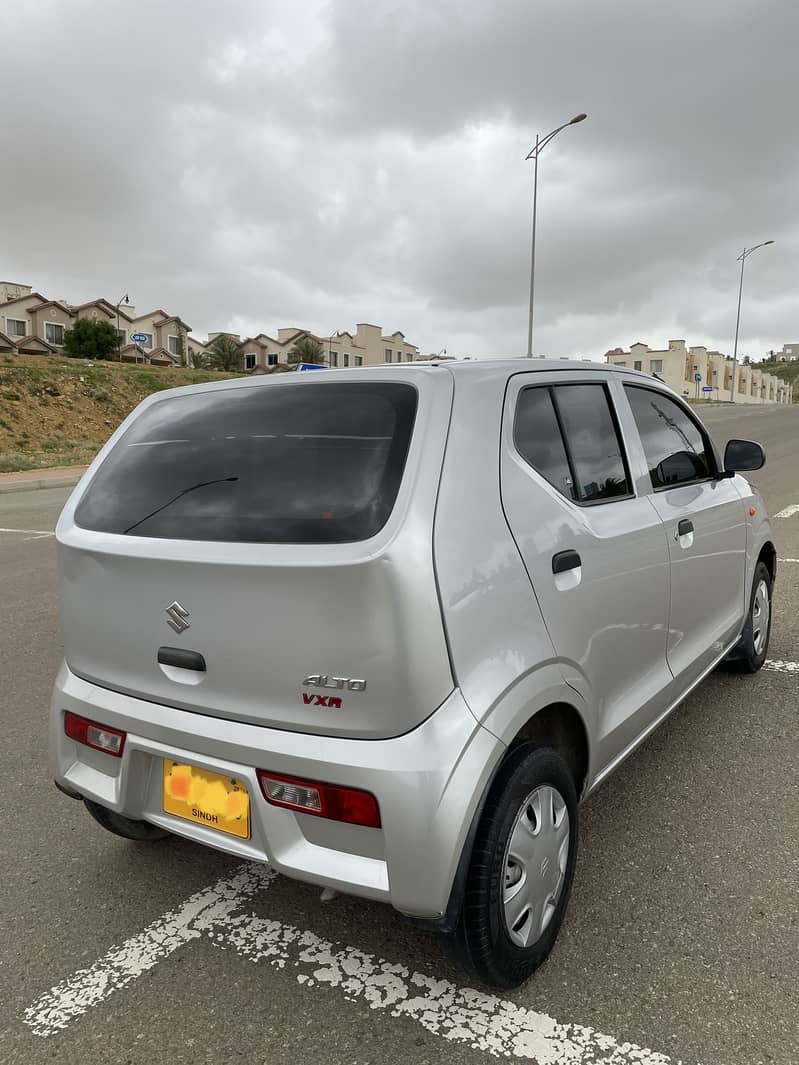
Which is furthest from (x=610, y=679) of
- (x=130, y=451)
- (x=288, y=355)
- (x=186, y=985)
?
(x=288, y=355)

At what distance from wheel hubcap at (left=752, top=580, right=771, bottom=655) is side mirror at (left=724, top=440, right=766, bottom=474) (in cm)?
71

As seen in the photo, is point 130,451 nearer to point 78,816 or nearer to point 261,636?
point 261,636

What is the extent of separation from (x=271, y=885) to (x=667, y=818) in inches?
56.4

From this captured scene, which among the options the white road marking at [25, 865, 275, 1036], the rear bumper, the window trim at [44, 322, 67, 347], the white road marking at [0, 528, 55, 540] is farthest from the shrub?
the window trim at [44, 322, 67, 347]

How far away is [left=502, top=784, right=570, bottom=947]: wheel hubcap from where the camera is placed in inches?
77.3

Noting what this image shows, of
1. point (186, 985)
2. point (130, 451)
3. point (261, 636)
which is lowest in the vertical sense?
point (186, 985)

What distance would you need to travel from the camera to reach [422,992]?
2.06m

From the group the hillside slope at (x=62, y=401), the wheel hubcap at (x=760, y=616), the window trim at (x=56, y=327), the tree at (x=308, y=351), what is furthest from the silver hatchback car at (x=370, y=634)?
the window trim at (x=56, y=327)

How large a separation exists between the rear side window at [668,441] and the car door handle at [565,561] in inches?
33.4

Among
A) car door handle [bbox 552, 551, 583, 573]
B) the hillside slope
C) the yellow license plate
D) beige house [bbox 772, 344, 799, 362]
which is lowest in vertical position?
the yellow license plate

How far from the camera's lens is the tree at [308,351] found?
7119cm

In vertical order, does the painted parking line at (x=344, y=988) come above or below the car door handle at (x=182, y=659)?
below

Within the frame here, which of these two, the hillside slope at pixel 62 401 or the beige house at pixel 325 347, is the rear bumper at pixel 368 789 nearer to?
the hillside slope at pixel 62 401

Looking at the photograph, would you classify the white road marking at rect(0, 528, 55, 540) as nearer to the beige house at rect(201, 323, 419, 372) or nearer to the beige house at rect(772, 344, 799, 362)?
the beige house at rect(201, 323, 419, 372)
